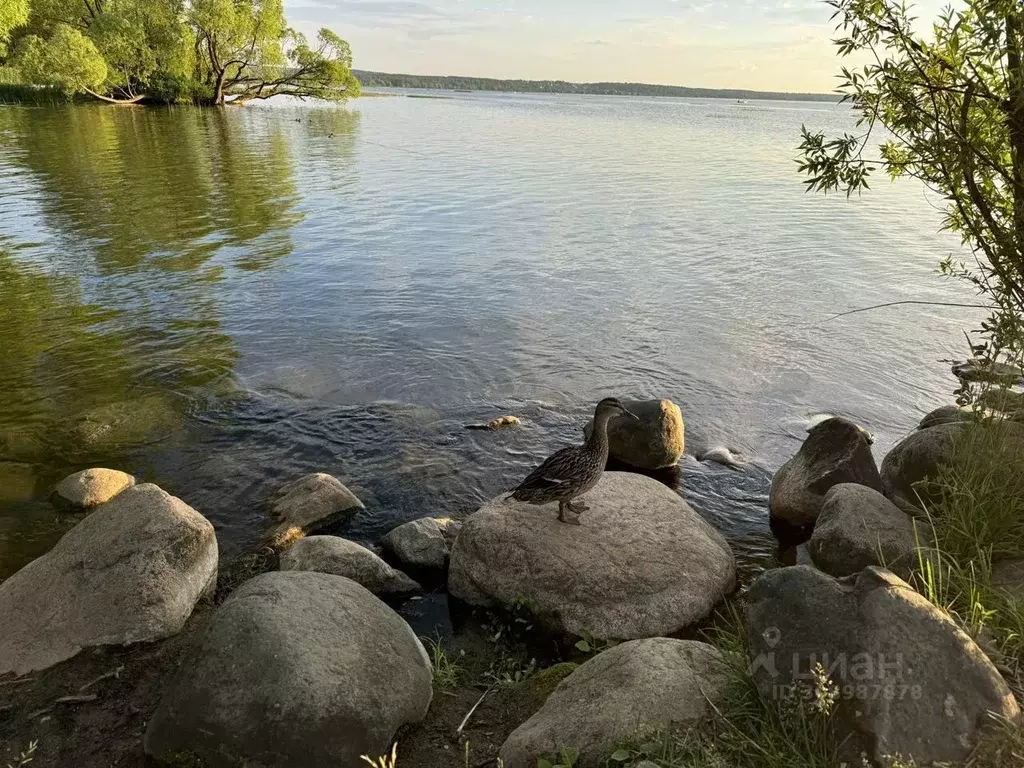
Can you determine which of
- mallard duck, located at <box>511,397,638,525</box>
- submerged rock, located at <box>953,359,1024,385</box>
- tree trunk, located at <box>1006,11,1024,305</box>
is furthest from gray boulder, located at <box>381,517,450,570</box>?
tree trunk, located at <box>1006,11,1024,305</box>

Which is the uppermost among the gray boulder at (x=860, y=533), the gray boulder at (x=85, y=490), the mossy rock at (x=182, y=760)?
the gray boulder at (x=860, y=533)

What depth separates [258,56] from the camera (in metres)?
79.2

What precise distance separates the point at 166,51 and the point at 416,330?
7577 centimetres

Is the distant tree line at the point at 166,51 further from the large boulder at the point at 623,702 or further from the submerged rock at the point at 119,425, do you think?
the large boulder at the point at 623,702

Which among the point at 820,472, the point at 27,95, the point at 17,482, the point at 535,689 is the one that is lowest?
the point at 17,482

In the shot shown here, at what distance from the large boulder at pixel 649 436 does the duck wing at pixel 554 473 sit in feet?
9.37

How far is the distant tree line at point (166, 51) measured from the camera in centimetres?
6344

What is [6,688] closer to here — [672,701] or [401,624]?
[401,624]

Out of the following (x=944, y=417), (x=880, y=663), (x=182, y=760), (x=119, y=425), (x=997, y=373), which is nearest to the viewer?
(x=880, y=663)

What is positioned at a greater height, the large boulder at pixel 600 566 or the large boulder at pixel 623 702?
the large boulder at pixel 623 702

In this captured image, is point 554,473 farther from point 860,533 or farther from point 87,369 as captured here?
point 87,369

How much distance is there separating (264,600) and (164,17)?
84.9 m

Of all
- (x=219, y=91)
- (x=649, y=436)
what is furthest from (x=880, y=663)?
(x=219, y=91)

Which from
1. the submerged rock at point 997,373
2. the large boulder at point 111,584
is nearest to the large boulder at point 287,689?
the large boulder at point 111,584
